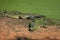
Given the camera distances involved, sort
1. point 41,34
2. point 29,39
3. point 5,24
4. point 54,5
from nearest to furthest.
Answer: point 29,39
point 41,34
point 5,24
point 54,5

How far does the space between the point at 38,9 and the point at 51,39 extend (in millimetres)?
2186

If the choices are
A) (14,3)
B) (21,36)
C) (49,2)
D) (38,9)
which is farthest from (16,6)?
(21,36)

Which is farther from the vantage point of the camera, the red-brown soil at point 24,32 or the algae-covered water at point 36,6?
the algae-covered water at point 36,6

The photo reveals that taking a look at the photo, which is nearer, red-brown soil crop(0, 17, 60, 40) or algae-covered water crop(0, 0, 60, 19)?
red-brown soil crop(0, 17, 60, 40)

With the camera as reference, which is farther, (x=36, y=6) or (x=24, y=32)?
(x=36, y=6)

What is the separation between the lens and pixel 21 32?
8.64 ft

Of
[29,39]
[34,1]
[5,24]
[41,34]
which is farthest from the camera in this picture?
[34,1]

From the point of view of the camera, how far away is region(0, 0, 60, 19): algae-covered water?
4.26 m

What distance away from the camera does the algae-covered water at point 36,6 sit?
168 inches

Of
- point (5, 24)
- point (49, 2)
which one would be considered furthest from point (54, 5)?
point (5, 24)

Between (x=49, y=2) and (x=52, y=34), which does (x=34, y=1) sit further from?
(x=52, y=34)

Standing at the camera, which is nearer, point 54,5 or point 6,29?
point 6,29

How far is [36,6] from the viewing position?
4781 millimetres

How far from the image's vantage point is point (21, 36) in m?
2.46
